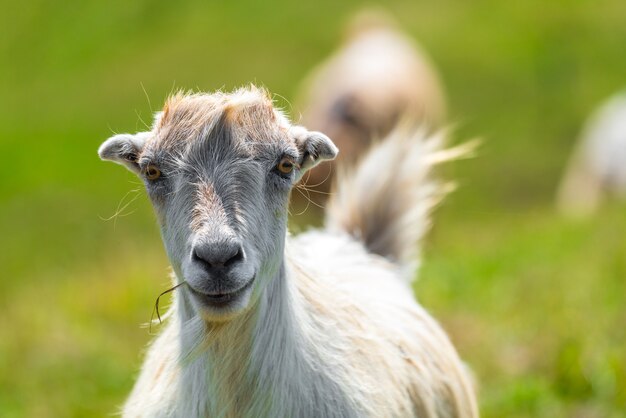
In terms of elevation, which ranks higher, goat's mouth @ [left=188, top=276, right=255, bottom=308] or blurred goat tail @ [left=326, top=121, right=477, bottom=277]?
blurred goat tail @ [left=326, top=121, right=477, bottom=277]

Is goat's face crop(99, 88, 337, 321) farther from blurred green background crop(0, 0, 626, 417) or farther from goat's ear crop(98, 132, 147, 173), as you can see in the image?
blurred green background crop(0, 0, 626, 417)

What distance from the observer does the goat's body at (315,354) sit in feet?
15.6

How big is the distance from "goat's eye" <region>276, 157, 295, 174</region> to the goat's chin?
1.88ft

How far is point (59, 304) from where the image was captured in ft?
31.8

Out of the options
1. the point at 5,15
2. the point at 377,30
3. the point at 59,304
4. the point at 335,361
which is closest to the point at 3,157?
the point at 5,15

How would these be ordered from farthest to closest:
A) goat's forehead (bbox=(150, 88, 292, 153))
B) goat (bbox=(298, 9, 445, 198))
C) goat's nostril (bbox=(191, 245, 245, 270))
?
goat (bbox=(298, 9, 445, 198)) → goat's forehead (bbox=(150, 88, 292, 153)) → goat's nostril (bbox=(191, 245, 245, 270))

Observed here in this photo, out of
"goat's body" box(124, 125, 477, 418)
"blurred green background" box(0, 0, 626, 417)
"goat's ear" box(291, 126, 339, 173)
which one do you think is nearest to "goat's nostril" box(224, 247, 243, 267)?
"goat's body" box(124, 125, 477, 418)

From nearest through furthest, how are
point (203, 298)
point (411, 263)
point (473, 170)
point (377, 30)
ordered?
point (203, 298), point (411, 263), point (377, 30), point (473, 170)

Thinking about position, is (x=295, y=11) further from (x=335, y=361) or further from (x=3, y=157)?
(x=335, y=361)

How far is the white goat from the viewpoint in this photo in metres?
4.40

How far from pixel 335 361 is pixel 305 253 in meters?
1.15

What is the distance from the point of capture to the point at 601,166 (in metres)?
21.6

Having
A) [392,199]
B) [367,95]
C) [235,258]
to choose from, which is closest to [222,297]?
[235,258]

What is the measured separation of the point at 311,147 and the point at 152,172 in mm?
729
